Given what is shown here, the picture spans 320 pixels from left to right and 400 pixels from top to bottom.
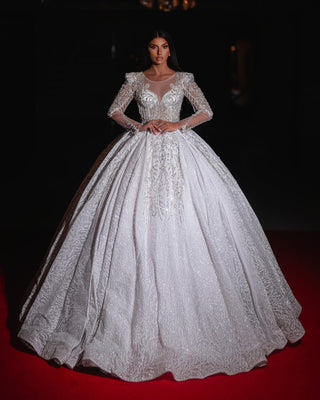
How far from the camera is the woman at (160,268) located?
2.72 m

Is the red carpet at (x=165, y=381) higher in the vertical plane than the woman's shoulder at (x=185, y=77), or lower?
lower

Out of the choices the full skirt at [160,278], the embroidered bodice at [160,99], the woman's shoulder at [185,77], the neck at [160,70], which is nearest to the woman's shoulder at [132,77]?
the embroidered bodice at [160,99]

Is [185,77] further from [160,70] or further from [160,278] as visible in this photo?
[160,278]

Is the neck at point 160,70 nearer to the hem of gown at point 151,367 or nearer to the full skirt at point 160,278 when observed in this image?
the full skirt at point 160,278

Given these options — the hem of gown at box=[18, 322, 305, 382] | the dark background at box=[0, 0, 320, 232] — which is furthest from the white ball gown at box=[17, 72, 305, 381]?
the dark background at box=[0, 0, 320, 232]

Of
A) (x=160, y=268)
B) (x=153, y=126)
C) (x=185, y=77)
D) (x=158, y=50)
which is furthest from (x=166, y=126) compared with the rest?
(x=160, y=268)

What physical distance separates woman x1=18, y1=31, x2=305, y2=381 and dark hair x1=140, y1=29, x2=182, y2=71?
0.01m

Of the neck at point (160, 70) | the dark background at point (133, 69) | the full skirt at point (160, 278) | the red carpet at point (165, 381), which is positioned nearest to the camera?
the red carpet at point (165, 381)

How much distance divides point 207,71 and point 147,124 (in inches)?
458

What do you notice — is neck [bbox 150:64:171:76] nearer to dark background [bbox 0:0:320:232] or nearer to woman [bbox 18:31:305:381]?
woman [bbox 18:31:305:381]

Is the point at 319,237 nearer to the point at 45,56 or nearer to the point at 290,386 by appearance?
the point at 290,386

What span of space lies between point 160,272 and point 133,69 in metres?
9.03

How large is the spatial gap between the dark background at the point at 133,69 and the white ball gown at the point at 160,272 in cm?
734

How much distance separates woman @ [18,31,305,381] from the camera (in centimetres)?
272
